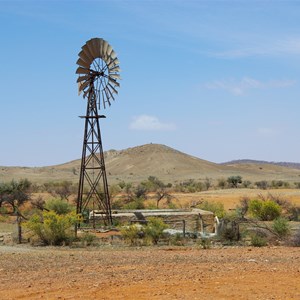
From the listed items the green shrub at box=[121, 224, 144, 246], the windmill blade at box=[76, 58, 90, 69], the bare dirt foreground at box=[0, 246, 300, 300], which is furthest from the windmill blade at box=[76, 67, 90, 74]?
the bare dirt foreground at box=[0, 246, 300, 300]

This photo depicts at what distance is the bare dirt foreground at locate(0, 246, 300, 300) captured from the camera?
1151 centimetres

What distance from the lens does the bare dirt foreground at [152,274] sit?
453 inches

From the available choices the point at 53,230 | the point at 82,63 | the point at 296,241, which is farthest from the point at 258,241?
the point at 82,63

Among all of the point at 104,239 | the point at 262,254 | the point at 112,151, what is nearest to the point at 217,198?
the point at 104,239

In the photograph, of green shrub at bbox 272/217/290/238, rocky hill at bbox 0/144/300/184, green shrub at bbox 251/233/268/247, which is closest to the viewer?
green shrub at bbox 251/233/268/247

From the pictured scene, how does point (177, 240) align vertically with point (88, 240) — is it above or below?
below

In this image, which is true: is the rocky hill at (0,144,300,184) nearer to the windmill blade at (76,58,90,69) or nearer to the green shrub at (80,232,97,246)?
the windmill blade at (76,58,90,69)

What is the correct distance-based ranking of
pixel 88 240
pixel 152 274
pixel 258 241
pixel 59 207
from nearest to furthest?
pixel 152 274 < pixel 258 241 < pixel 88 240 < pixel 59 207

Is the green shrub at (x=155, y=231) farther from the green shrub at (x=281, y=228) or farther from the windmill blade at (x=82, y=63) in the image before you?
the windmill blade at (x=82, y=63)

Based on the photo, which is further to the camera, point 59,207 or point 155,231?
point 59,207

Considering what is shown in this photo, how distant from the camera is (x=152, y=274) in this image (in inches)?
544

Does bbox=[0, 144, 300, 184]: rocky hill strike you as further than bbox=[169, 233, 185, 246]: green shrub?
Yes

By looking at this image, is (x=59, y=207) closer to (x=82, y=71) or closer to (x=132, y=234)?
(x=82, y=71)

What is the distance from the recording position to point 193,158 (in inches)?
5423
